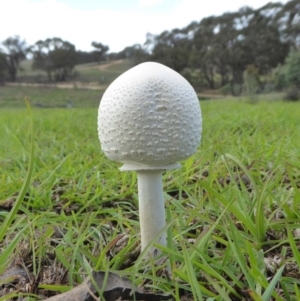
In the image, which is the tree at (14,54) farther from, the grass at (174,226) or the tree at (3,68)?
the grass at (174,226)

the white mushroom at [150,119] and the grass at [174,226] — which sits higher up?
the white mushroom at [150,119]

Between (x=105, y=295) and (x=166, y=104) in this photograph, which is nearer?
(x=105, y=295)

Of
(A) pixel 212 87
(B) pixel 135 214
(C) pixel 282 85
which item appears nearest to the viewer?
(B) pixel 135 214

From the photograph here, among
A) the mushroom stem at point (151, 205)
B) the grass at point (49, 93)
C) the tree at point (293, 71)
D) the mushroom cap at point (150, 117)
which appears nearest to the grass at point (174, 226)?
the mushroom stem at point (151, 205)

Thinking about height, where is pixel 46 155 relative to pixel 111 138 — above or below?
below

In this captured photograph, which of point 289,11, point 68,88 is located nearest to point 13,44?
point 68,88

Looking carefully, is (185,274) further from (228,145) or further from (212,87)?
(212,87)

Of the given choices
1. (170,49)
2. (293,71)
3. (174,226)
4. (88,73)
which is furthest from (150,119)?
(88,73)

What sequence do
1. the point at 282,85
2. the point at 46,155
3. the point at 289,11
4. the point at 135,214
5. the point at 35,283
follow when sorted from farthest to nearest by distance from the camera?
the point at 289,11
the point at 282,85
the point at 46,155
the point at 135,214
the point at 35,283
